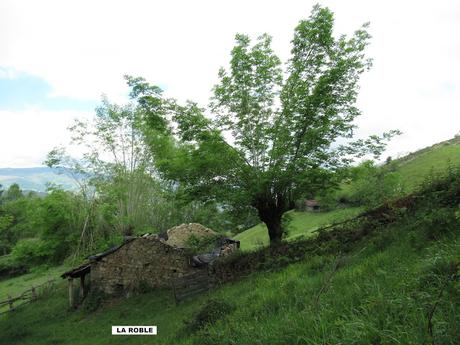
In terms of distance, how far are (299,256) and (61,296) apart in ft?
79.9

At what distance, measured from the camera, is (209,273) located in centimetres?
1531

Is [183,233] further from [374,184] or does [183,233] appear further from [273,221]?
[374,184]

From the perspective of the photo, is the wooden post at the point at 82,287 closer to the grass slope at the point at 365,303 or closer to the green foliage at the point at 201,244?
the green foliage at the point at 201,244

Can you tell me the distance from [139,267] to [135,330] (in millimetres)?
8335

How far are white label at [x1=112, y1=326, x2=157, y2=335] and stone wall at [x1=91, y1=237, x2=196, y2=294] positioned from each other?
5678mm

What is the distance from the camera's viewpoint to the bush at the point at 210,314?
705 centimetres

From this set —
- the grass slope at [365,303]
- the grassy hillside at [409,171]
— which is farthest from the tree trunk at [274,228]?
the grass slope at [365,303]

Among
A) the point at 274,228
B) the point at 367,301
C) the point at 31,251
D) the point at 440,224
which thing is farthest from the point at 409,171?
the point at 31,251

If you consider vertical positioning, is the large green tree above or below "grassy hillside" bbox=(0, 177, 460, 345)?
above

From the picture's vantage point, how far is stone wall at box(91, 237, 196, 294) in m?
20.3

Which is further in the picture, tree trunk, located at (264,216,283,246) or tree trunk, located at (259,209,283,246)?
tree trunk, located at (264,216,283,246)

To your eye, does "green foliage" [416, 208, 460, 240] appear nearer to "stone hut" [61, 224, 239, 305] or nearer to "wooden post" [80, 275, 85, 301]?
"stone hut" [61, 224, 239, 305]

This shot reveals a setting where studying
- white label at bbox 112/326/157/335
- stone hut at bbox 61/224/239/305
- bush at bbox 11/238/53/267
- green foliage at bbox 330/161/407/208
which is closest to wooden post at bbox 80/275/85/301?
stone hut at bbox 61/224/239/305

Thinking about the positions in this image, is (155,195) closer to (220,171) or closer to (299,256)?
(220,171)
